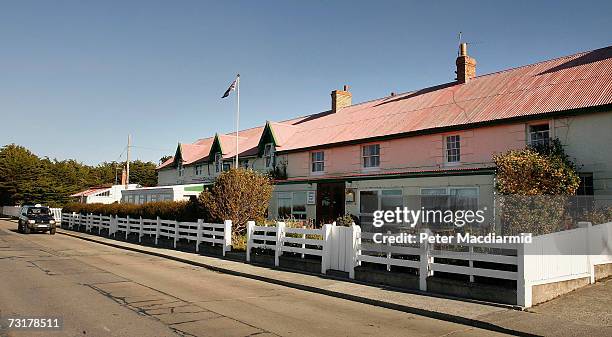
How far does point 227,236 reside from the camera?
19.2m

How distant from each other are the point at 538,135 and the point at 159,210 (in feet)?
67.2

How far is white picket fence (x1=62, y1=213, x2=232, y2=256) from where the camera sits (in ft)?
64.6

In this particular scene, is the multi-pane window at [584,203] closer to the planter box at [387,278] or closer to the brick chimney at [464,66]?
the planter box at [387,278]

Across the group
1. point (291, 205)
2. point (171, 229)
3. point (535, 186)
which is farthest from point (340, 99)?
point (535, 186)

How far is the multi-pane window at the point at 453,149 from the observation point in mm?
21234

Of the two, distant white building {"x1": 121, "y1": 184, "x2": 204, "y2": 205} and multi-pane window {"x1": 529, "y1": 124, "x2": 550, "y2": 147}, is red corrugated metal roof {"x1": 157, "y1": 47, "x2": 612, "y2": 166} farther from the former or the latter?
distant white building {"x1": 121, "y1": 184, "x2": 204, "y2": 205}

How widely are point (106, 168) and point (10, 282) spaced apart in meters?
113

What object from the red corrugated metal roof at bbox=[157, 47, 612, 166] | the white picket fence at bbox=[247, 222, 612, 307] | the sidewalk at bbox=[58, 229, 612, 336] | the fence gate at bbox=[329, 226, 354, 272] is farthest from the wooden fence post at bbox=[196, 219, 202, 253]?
the red corrugated metal roof at bbox=[157, 47, 612, 166]

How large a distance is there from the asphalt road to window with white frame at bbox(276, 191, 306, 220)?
12537mm

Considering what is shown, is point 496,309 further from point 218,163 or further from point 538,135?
point 218,163

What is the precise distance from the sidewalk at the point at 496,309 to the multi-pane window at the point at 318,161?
15.0m

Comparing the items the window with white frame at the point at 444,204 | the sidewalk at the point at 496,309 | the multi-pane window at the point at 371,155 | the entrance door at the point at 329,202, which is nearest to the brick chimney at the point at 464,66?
the multi-pane window at the point at 371,155

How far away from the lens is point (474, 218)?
12.9 meters

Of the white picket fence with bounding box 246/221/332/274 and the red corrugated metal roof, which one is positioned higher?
the red corrugated metal roof
